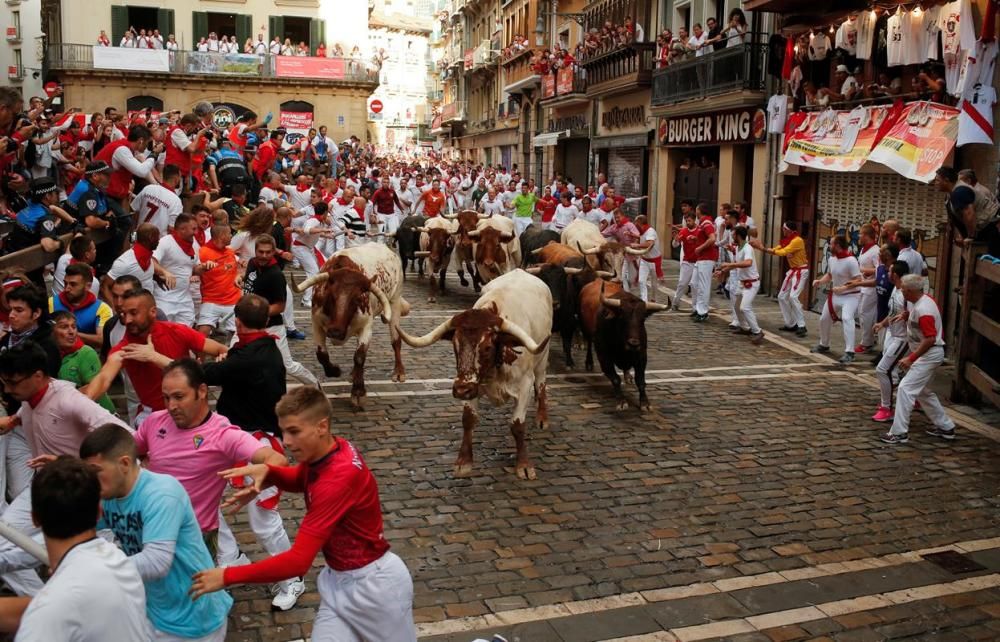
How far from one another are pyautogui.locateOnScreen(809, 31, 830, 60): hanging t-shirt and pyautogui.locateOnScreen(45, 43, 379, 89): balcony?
32189 mm

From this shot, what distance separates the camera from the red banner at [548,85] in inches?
1411

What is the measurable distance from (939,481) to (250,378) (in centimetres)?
647

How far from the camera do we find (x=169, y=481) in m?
4.10

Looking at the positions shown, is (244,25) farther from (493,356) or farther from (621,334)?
(493,356)

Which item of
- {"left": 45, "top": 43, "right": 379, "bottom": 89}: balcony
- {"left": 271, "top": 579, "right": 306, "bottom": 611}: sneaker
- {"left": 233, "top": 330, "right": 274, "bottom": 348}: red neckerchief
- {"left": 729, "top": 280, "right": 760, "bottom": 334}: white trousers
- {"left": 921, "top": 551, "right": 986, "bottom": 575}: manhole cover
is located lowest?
{"left": 921, "top": 551, "right": 986, "bottom": 575}: manhole cover

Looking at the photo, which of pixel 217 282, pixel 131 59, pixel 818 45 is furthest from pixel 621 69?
pixel 131 59

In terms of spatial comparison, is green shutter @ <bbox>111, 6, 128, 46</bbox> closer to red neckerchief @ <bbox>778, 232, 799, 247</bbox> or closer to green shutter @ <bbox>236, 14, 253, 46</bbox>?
green shutter @ <bbox>236, 14, 253, 46</bbox>

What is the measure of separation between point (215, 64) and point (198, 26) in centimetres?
315

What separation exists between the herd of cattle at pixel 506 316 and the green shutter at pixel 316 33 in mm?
33668

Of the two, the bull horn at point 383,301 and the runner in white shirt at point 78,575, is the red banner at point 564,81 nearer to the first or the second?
the bull horn at point 383,301

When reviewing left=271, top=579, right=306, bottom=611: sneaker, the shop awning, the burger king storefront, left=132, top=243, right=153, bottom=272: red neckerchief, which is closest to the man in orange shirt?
left=132, top=243, right=153, bottom=272: red neckerchief

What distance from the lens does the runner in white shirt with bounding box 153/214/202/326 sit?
31.8 feet

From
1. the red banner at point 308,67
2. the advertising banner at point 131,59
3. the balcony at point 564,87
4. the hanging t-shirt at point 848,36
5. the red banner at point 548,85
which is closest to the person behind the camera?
the hanging t-shirt at point 848,36

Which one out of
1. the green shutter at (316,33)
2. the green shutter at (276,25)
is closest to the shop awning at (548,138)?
the green shutter at (316,33)
